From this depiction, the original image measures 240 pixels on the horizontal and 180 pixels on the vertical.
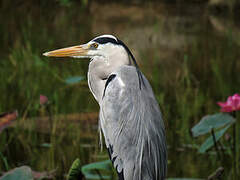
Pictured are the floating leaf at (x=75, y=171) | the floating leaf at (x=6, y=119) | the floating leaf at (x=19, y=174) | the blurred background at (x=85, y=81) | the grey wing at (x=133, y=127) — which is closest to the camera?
the floating leaf at (x=75, y=171)

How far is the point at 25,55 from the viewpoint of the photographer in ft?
14.6

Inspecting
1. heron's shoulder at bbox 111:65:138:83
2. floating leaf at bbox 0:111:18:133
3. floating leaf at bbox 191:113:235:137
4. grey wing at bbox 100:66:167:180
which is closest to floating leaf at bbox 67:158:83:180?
grey wing at bbox 100:66:167:180

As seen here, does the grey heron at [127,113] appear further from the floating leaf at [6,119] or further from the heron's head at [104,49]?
the floating leaf at [6,119]

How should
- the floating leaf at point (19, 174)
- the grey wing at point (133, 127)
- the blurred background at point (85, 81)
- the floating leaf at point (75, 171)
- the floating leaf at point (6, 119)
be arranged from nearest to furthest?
the floating leaf at point (75, 171) < the grey wing at point (133, 127) < the floating leaf at point (19, 174) < the floating leaf at point (6, 119) < the blurred background at point (85, 81)

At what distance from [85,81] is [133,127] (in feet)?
7.09

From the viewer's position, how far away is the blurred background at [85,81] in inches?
120

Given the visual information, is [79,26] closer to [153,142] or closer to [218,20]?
[218,20]

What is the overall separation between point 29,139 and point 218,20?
6.02 metres

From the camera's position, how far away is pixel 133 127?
1892 millimetres

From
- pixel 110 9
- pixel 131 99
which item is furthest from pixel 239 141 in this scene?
pixel 110 9

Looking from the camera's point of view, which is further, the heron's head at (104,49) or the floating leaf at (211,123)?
the floating leaf at (211,123)

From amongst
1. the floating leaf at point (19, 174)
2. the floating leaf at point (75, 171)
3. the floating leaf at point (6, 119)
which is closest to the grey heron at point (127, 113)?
the floating leaf at point (75, 171)

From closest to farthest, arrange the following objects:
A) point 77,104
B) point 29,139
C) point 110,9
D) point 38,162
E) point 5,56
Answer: point 38,162 → point 29,139 → point 77,104 → point 5,56 → point 110,9

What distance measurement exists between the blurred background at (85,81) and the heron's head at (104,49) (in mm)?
709
